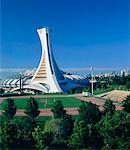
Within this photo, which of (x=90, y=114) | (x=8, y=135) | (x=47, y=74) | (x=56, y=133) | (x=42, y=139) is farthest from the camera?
(x=47, y=74)

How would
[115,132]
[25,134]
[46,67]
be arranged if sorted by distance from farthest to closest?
[46,67] < [25,134] < [115,132]

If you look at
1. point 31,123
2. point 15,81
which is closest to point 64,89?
point 15,81

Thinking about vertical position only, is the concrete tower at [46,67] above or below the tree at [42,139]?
above

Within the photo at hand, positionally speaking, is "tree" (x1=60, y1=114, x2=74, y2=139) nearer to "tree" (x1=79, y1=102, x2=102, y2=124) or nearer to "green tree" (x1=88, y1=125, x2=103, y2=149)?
"green tree" (x1=88, y1=125, x2=103, y2=149)

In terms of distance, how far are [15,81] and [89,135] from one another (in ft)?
75.0

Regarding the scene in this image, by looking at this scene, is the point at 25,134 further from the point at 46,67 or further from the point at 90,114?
the point at 46,67

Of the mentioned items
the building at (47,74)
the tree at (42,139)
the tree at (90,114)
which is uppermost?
the building at (47,74)

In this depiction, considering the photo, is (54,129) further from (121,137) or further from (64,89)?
(64,89)

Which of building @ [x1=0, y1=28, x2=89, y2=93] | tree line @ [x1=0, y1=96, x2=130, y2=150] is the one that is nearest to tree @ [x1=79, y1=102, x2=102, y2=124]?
tree line @ [x1=0, y1=96, x2=130, y2=150]

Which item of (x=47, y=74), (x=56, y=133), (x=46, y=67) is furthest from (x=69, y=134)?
(x=46, y=67)

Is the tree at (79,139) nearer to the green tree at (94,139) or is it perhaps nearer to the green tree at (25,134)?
the green tree at (94,139)

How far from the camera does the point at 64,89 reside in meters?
24.7

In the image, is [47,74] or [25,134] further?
[47,74]

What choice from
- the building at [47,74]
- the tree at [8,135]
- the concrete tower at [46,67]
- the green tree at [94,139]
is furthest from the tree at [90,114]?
the concrete tower at [46,67]
